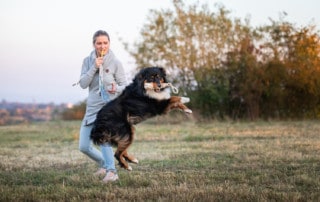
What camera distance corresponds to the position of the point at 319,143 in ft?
35.4

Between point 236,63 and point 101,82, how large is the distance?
16248 millimetres

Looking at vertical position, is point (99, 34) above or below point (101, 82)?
above

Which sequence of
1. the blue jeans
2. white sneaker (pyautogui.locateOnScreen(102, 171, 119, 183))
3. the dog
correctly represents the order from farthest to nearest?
1. the blue jeans
2. white sneaker (pyautogui.locateOnScreen(102, 171, 119, 183))
3. the dog

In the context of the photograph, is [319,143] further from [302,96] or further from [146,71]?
[302,96]

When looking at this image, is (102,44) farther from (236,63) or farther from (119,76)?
(236,63)

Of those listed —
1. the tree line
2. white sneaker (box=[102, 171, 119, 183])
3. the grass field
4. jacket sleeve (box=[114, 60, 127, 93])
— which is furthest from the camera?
the tree line

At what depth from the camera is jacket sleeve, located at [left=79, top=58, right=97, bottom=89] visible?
6.70m

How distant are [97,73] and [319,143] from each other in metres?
6.20

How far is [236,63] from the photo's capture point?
22297 mm

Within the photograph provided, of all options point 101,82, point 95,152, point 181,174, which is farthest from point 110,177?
point 101,82

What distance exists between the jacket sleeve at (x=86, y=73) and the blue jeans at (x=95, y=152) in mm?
619

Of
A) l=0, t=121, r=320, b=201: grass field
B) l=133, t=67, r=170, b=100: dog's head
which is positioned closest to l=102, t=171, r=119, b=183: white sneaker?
l=0, t=121, r=320, b=201: grass field

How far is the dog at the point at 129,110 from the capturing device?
255 inches

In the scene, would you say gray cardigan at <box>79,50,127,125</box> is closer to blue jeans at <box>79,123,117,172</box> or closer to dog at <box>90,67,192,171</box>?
blue jeans at <box>79,123,117,172</box>
